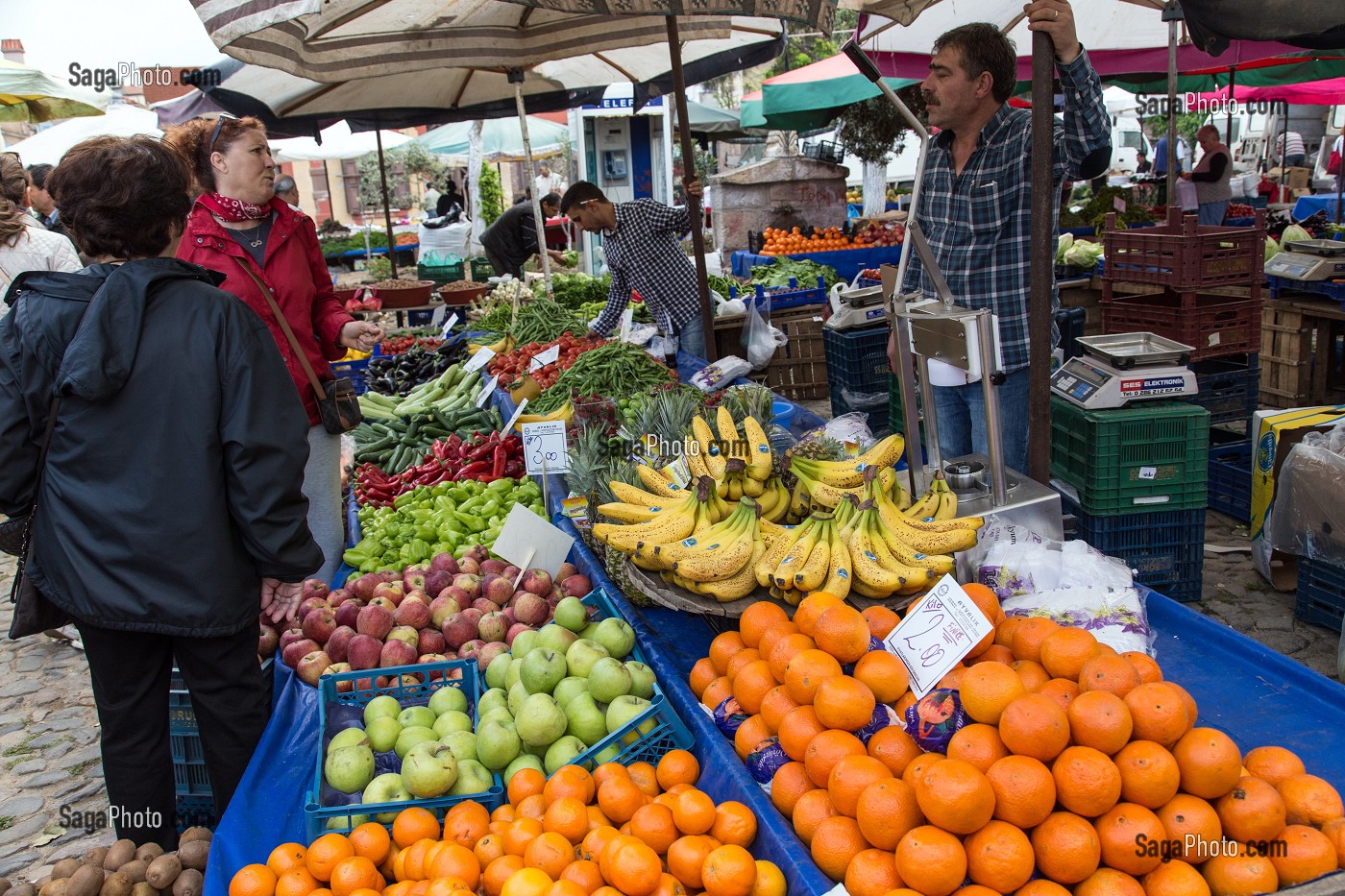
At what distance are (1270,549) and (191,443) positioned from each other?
178 inches

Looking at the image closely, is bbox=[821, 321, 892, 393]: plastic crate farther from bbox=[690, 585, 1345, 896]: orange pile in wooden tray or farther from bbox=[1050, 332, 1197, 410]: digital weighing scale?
bbox=[690, 585, 1345, 896]: orange pile in wooden tray

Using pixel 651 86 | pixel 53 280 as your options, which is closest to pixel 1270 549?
pixel 53 280

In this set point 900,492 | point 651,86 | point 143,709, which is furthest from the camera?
point 651,86

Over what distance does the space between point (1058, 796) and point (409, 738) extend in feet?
5.09

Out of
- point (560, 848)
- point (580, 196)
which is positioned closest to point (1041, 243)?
point (560, 848)

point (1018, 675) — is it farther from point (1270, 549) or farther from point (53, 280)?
point (1270, 549)

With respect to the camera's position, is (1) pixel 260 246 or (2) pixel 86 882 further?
(1) pixel 260 246

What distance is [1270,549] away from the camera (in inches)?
170

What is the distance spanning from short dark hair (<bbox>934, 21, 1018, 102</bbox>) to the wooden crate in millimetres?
4779

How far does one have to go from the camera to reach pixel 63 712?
4270 mm

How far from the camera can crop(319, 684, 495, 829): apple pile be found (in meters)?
2.15

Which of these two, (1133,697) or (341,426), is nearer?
(1133,697)

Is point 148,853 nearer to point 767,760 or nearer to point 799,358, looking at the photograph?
point 767,760

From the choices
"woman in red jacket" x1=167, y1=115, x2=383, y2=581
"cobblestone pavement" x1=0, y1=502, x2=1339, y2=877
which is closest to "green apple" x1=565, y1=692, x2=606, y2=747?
"woman in red jacket" x1=167, y1=115, x2=383, y2=581
